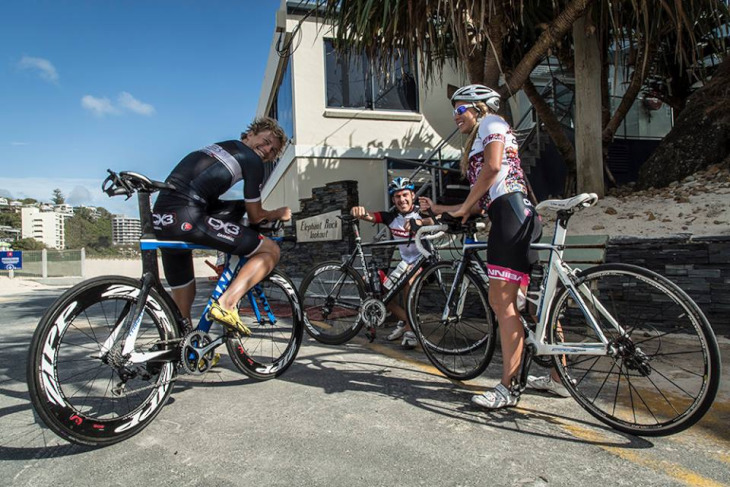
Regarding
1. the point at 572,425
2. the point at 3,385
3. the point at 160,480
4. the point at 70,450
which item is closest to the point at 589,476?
the point at 572,425

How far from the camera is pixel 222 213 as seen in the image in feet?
9.92

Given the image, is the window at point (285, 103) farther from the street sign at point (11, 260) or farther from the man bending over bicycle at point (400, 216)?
the street sign at point (11, 260)

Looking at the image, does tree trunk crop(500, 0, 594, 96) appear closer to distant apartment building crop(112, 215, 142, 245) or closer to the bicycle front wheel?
the bicycle front wheel

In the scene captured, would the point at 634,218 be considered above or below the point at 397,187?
below

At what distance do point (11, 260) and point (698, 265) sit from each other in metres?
25.3

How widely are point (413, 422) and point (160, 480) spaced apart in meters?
1.22

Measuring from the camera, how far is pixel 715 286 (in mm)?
3680

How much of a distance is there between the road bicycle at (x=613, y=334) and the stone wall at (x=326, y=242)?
14.3ft

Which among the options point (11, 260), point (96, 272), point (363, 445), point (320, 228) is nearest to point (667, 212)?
point (363, 445)

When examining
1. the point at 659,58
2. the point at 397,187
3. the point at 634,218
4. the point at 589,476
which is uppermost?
the point at 659,58

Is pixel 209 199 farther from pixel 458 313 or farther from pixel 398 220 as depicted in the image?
pixel 398 220

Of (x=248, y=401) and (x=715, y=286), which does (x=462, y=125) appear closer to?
(x=248, y=401)

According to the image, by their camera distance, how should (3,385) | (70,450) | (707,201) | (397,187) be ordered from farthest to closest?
(707,201) < (397,187) < (3,385) < (70,450)

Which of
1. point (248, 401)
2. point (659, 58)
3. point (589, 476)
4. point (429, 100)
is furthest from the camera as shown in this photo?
point (429, 100)
